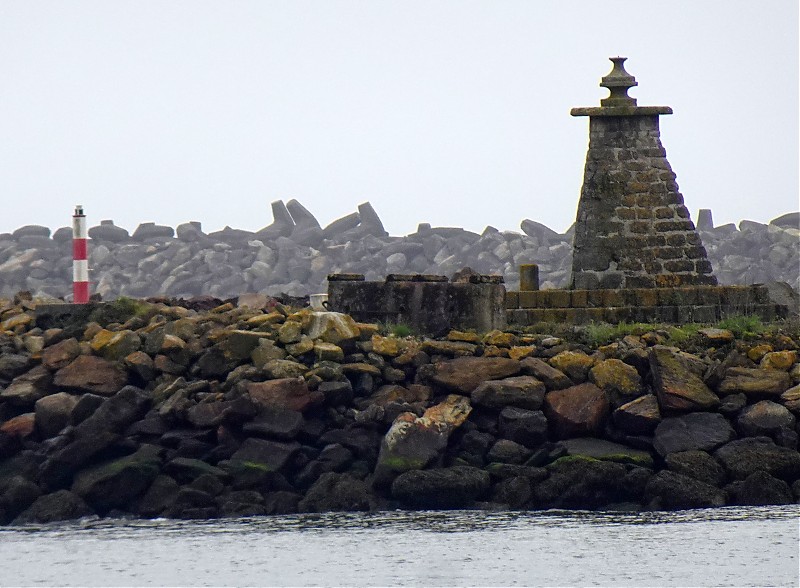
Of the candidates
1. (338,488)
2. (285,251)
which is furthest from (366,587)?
(285,251)

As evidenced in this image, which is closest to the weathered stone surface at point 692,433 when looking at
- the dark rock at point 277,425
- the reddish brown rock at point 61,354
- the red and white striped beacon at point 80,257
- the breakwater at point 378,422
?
the breakwater at point 378,422

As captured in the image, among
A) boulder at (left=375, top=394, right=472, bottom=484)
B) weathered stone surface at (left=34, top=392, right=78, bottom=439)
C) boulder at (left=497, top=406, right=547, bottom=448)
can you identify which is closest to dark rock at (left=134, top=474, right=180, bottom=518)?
weathered stone surface at (left=34, top=392, right=78, bottom=439)

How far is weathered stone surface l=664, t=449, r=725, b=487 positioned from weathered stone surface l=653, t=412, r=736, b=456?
148mm

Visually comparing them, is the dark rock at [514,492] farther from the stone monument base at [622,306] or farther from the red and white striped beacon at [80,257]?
the red and white striped beacon at [80,257]

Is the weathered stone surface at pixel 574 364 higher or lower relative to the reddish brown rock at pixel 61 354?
lower

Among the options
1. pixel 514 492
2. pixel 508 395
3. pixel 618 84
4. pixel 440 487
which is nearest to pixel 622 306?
pixel 618 84

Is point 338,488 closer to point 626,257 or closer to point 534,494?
point 534,494

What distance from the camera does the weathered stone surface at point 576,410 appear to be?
18094 millimetres

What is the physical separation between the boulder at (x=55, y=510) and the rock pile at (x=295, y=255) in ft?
103

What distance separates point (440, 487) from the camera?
1736cm

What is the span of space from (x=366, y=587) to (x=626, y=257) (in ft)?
30.3

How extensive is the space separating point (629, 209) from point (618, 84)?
1.61 meters

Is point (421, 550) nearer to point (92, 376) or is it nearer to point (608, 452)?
point (608, 452)

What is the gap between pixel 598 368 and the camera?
18750mm
